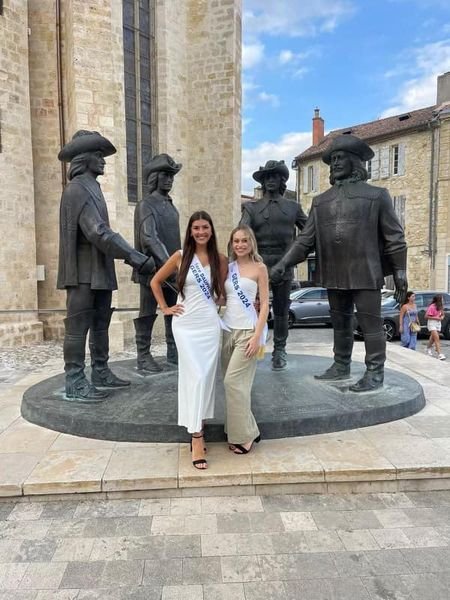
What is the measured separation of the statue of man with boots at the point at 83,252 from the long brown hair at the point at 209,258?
0.85m

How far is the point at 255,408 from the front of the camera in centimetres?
388

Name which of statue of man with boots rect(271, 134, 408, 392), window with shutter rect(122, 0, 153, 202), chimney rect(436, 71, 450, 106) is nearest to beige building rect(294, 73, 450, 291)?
chimney rect(436, 71, 450, 106)

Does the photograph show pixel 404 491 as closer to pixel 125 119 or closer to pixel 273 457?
pixel 273 457

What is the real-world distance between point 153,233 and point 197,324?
77.8 inches

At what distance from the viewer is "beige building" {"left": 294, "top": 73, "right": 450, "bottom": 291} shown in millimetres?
22250

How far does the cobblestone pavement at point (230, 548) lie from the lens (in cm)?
218

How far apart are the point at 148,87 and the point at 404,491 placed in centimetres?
1211

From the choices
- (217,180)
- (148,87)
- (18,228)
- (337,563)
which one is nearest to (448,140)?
(217,180)

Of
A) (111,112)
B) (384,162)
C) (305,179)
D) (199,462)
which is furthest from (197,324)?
(305,179)

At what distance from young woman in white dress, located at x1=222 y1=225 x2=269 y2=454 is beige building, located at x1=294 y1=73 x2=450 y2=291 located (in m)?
21.6

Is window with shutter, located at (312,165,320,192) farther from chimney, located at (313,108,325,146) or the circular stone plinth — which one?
the circular stone plinth

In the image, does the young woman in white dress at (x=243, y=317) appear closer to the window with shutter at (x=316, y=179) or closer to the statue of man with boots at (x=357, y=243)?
the statue of man with boots at (x=357, y=243)

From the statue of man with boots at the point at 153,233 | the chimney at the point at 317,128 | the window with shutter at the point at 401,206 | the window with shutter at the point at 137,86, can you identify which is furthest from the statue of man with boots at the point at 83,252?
the chimney at the point at 317,128

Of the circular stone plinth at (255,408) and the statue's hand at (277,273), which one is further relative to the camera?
the statue's hand at (277,273)
